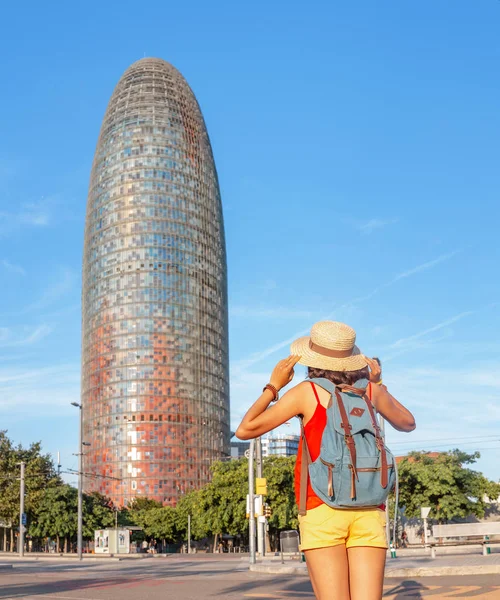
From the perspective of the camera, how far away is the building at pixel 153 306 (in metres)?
142

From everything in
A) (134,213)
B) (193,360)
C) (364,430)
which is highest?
(134,213)

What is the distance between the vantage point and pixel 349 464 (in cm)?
400

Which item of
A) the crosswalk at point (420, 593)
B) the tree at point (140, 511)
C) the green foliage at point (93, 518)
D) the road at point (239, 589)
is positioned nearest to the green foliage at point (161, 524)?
the tree at point (140, 511)

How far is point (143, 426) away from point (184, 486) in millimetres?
12608

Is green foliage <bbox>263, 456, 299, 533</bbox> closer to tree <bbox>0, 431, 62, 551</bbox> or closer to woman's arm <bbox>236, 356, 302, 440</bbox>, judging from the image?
tree <bbox>0, 431, 62, 551</bbox>

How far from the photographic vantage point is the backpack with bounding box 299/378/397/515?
158 inches

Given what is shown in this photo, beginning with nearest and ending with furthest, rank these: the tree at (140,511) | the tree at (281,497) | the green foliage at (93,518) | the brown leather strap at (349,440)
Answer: the brown leather strap at (349,440) < the tree at (281,497) < the green foliage at (93,518) < the tree at (140,511)

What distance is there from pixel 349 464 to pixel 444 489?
197ft

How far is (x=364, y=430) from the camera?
4.11m

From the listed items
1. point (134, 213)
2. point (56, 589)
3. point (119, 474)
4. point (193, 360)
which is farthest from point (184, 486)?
point (56, 589)

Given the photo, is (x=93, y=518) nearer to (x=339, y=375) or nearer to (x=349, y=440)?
(x=339, y=375)

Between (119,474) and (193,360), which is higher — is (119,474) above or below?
below

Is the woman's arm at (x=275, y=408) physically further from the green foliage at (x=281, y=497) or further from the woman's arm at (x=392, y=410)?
the green foliage at (x=281, y=497)

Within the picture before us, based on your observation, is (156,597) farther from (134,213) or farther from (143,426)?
(134,213)
